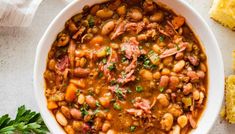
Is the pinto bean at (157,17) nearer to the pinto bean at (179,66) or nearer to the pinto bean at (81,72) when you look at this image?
the pinto bean at (179,66)

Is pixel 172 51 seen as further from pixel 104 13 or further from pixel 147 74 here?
pixel 104 13

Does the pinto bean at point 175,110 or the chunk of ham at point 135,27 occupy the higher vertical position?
the chunk of ham at point 135,27

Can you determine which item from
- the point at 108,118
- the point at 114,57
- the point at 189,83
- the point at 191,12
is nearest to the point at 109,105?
the point at 108,118

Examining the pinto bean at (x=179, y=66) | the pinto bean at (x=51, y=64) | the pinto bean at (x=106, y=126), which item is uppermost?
the pinto bean at (x=51, y=64)

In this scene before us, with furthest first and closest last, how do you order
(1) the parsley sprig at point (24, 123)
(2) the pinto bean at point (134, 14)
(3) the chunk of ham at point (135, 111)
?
(1) the parsley sprig at point (24, 123) → (2) the pinto bean at point (134, 14) → (3) the chunk of ham at point (135, 111)

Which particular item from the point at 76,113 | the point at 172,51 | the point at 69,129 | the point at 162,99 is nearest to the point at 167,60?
the point at 172,51

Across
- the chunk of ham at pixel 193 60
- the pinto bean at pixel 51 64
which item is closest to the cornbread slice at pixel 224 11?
the chunk of ham at pixel 193 60

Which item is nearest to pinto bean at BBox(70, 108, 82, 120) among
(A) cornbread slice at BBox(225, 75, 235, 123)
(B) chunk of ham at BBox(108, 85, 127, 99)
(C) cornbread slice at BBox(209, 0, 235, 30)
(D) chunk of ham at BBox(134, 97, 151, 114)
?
(B) chunk of ham at BBox(108, 85, 127, 99)
